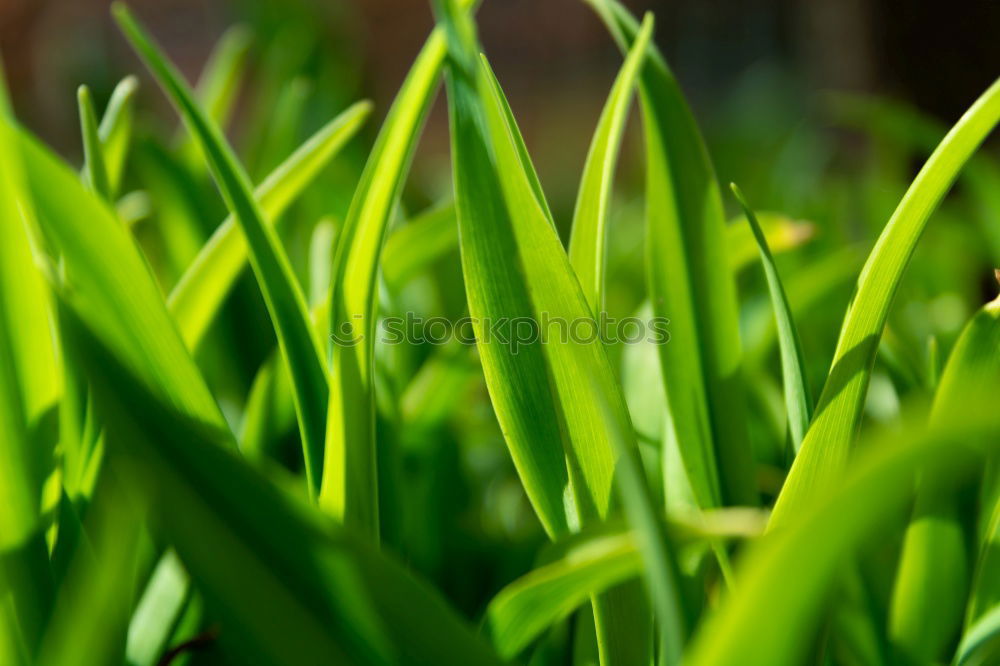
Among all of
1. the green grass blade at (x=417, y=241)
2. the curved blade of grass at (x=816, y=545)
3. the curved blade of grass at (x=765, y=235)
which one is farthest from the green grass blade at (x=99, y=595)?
the curved blade of grass at (x=765, y=235)

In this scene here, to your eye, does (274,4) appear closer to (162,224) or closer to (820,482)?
(162,224)

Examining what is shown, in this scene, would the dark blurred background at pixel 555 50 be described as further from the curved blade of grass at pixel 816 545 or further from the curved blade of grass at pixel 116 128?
the curved blade of grass at pixel 816 545

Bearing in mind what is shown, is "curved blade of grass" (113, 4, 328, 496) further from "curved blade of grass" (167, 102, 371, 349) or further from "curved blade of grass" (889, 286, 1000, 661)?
"curved blade of grass" (889, 286, 1000, 661)

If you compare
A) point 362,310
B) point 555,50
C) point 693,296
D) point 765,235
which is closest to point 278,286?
point 362,310

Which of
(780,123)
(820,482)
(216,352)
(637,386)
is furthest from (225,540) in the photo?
(780,123)

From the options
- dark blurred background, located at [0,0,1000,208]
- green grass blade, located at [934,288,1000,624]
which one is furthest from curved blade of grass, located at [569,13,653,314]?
dark blurred background, located at [0,0,1000,208]

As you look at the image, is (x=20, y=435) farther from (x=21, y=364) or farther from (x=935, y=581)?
(x=935, y=581)

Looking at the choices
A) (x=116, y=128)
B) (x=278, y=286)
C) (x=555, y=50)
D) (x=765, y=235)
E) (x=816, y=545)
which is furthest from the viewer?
(x=555, y=50)
